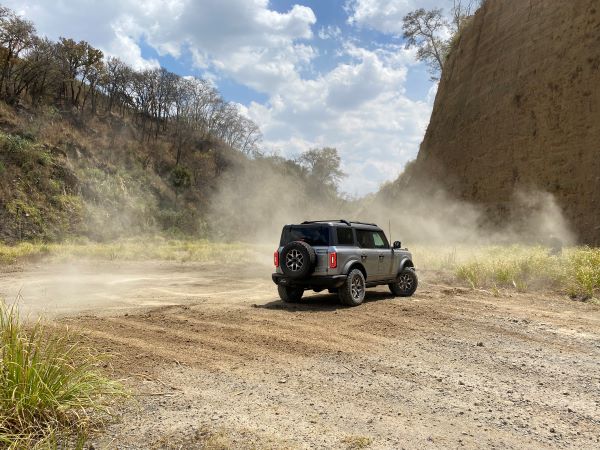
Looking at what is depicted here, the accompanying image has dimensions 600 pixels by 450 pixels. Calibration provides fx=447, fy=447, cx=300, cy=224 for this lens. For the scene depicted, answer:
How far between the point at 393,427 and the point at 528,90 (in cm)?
2705

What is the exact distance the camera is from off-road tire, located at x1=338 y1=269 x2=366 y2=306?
953cm

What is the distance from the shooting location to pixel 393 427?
3.80m

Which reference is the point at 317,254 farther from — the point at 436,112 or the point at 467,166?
the point at 436,112

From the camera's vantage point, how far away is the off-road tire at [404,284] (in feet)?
37.7

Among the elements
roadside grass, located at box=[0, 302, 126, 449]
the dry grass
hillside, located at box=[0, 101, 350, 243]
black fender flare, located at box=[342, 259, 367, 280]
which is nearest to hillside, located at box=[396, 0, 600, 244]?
black fender flare, located at box=[342, 259, 367, 280]

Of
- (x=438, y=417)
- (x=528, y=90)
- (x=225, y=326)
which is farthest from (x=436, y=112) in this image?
(x=438, y=417)

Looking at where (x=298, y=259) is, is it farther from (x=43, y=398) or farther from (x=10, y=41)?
(x=10, y=41)

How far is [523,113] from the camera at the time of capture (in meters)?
25.8

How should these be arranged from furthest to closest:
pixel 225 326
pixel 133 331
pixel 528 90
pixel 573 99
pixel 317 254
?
pixel 528 90 → pixel 573 99 → pixel 317 254 → pixel 225 326 → pixel 133 331

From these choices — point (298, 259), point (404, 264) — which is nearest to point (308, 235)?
point (298, 259)

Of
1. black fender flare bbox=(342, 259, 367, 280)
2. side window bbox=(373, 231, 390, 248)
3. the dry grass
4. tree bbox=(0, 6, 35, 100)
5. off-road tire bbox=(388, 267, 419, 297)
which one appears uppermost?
tree bbox=(0, 6, 35, 100)

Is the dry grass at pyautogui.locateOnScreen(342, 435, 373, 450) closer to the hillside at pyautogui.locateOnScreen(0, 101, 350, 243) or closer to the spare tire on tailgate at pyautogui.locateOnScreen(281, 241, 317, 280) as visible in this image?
the spare tire on tailgate at pyautogui.locateOnScreen(281, 241, 317, 280)

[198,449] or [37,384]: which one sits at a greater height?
[37,384]

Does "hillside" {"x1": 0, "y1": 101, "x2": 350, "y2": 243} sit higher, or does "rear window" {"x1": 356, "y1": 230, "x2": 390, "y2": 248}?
"hillside" {"x1": 0, "y1": 101, "x2": 350, "y2": 243}
